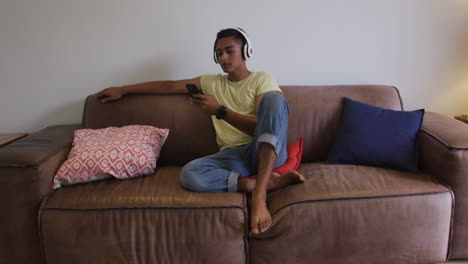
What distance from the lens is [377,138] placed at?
1.75 meters

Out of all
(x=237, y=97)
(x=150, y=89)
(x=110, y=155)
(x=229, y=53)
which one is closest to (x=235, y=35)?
(x=229, y=53)

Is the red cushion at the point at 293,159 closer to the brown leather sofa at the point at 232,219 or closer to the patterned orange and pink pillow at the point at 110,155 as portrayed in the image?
the brown leather sofa at the point at 232,219

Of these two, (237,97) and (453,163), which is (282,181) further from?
(453,163)

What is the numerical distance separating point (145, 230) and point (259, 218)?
0.45 m

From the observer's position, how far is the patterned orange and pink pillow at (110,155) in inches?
61.7

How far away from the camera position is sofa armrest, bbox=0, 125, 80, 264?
55.7 inches

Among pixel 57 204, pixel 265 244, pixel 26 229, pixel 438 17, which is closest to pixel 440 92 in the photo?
pixel 438 17

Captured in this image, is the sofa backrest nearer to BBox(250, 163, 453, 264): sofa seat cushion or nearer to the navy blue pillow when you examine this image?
the navy blue pillow

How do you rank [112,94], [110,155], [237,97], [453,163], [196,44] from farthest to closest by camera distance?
[196,44] → [112,94] → [237,97] → [110,155] → [453,163]

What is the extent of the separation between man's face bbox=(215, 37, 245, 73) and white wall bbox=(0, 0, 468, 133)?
380 millimetres

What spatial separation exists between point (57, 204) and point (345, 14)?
72.1 inches

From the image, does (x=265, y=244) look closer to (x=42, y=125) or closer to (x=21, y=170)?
(x=21, y=170)

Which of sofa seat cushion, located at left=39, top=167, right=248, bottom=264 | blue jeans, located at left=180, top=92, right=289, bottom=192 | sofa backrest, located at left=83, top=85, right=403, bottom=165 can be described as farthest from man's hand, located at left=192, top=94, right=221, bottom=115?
sofa seat cushion, located at left=39, top=167, right=248, bottom=264

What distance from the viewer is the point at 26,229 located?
4.79ft
